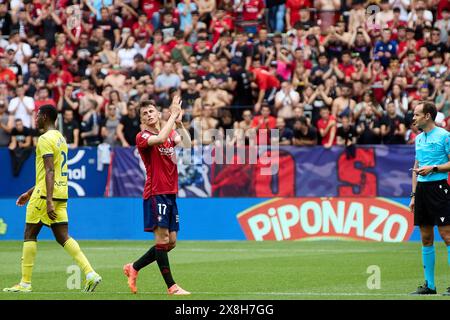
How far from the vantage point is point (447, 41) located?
25.8 m

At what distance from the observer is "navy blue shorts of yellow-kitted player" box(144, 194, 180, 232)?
1214cm

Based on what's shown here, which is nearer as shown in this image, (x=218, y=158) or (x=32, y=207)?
(x=32, y=207)

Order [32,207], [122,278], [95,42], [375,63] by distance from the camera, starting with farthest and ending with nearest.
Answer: [95,42] < [375,63] < [122,278] < [32,207]

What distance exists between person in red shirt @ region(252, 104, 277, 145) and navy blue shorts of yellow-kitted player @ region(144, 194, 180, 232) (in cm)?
1132

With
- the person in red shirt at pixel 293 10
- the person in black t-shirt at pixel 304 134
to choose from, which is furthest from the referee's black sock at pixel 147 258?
the person in red shirt at pixel 293 10

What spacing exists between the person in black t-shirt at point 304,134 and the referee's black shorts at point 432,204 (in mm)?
11034

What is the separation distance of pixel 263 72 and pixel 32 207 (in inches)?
541

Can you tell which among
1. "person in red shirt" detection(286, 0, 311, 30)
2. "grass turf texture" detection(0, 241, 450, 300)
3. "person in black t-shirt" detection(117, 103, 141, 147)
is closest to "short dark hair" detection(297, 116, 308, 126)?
"grass turf texture" detection(0, 241, 450, 300)

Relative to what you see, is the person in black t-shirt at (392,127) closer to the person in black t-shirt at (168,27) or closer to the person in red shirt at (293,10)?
the person in red shirt at (293,10)

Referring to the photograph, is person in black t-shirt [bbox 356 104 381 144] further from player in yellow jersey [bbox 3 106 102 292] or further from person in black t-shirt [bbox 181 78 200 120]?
player in yellow jersey [bbox 3 106 102 292]

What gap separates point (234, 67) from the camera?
85.2 ft

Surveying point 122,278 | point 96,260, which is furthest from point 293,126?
point 122,278
